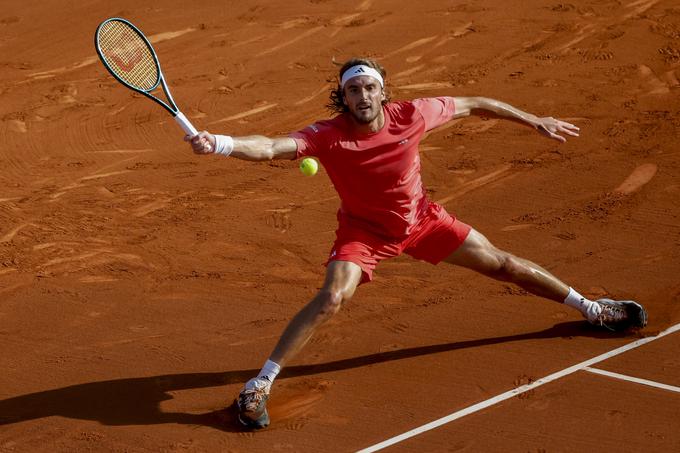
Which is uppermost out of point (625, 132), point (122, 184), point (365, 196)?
point (365, 196)

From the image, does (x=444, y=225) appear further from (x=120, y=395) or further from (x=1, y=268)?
(x=1, y=268)

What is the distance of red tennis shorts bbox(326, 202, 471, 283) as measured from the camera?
22.1 feet

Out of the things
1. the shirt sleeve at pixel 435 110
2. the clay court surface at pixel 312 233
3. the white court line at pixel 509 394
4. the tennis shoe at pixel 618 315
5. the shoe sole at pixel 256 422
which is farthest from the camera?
the tennis shoe at pixel 618 315

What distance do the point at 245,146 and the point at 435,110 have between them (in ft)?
4.50

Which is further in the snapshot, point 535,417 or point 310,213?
point 310,213

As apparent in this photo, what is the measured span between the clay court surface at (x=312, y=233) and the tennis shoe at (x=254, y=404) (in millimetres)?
83

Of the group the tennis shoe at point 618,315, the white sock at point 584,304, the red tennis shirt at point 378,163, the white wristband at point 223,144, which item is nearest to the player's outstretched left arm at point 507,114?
the red tennis shirt at point 378,163

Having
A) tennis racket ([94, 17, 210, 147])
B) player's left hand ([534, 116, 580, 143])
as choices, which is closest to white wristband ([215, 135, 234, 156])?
tennis racket ([94, 17, 210, 147])

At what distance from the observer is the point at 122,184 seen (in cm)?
1059

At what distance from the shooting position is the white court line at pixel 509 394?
6.33 m

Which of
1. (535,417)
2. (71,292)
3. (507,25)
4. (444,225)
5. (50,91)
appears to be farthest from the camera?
(507,25)

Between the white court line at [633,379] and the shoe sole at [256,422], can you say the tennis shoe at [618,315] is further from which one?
the shoe sole at [256,422]

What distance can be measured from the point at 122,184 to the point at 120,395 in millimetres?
3940

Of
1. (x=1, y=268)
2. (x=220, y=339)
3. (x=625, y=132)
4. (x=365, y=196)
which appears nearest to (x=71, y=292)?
(x=1, y=268)
